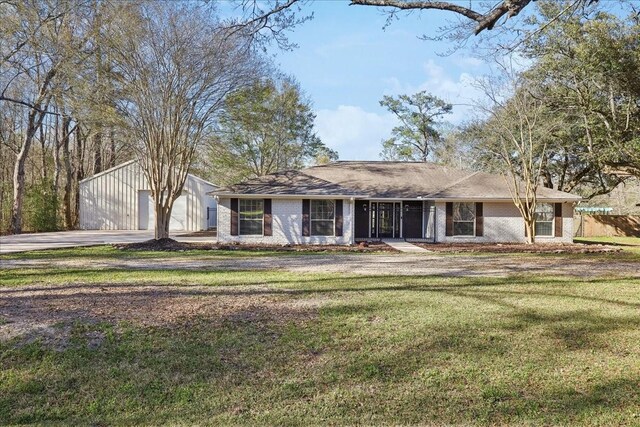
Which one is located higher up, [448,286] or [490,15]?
[490,15]

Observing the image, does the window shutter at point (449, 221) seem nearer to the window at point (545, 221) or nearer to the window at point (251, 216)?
the window at point (545, 221)

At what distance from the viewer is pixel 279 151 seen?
32.5m

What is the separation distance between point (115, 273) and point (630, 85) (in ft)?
49.3

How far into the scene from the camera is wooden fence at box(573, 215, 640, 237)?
28125mm

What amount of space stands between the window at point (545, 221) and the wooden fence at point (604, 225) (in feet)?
35.2

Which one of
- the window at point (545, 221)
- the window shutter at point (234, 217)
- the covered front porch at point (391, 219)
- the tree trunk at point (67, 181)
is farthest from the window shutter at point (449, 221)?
the tree trunk at point (67, 181)

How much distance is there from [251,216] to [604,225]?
23.1 metres

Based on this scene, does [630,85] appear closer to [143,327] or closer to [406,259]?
[406,259]

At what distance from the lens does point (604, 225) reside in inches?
1126

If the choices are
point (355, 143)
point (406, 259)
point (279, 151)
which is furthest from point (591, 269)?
point (355, 143)

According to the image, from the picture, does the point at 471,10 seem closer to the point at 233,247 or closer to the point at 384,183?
the point at 233,247

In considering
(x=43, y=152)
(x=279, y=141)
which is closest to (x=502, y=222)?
(x=279, y=141)

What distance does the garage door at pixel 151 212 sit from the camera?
2739cm

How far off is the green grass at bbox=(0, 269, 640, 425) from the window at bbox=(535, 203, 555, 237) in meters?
13.5
